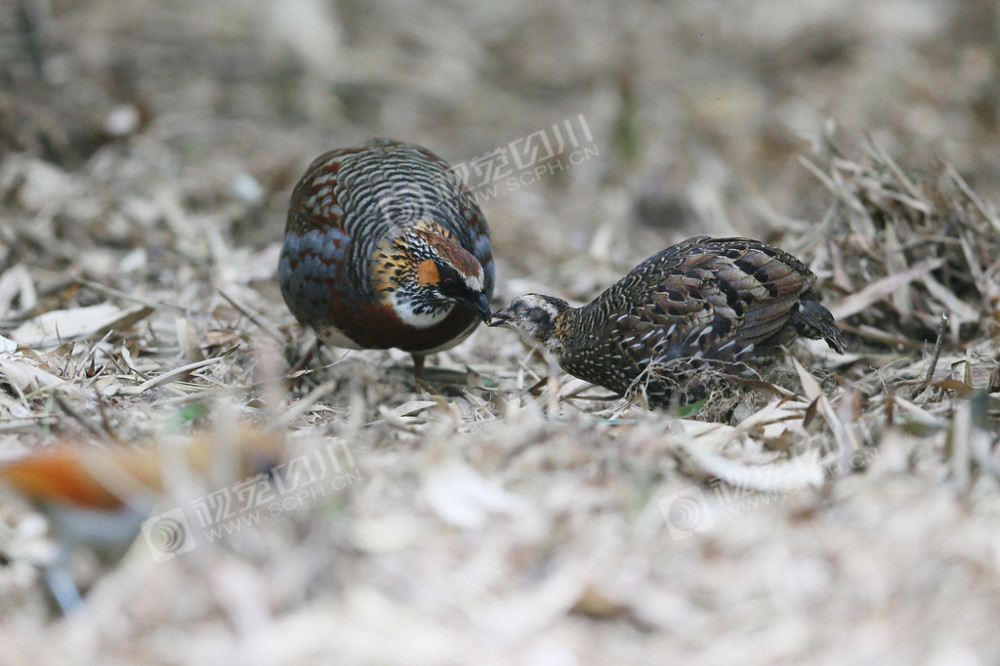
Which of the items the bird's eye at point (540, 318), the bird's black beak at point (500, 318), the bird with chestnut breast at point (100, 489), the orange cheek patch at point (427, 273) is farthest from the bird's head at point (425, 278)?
the bird with chestnut breast at point (100, 489)

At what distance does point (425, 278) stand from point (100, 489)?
2031 mm

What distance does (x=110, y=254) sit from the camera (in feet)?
→ 20.9

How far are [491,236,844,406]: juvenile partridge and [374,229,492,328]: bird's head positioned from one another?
0.57 metres

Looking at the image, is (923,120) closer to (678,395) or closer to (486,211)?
(486,211)

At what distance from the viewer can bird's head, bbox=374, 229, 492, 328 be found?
14.8 feet

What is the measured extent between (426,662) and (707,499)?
1.11 meters

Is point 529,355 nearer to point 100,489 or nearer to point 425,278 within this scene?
point 425,278

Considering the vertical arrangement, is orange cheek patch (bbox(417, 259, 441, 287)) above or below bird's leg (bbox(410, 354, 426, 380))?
above

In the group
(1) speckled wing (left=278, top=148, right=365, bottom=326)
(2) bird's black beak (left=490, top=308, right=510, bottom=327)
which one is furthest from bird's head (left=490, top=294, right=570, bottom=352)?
(1) speckled wing (left=278, top=148, right=365, bottom=326)

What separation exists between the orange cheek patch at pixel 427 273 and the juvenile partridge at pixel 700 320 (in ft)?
2.35

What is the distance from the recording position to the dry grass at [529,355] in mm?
2596

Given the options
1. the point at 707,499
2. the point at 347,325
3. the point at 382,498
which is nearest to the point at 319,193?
the point at 347,325

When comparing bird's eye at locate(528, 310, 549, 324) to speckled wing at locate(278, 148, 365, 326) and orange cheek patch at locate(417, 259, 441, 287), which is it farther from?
speckled wing at locate(278, 148, 365, 326)

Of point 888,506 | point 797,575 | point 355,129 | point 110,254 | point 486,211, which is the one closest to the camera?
point 797,575
